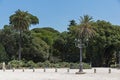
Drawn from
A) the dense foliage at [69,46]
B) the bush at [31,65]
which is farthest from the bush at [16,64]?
the dense foliage at [69,46]

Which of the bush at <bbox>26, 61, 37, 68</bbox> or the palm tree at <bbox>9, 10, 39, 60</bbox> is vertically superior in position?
the palm tree at <bbox>9, 10, 39, 60</bbox>

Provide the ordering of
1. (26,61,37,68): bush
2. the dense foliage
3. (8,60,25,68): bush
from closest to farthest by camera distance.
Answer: (8,60,25,68): bush < (26,61,37,68): bush < the dense foliage

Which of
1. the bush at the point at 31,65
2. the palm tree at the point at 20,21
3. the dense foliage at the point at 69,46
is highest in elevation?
the palm tree at the point at 20,21

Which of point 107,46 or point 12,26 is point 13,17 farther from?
point 107,46

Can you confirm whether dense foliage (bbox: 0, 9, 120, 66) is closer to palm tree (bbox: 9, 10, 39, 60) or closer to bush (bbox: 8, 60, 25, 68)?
palm tree (bbox: 9, 10, 39, 60)

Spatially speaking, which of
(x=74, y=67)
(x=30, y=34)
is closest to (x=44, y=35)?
(x=30, y=34)

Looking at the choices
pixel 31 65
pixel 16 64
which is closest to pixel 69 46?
pixel 31 65

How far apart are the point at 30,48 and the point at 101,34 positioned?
672 inches

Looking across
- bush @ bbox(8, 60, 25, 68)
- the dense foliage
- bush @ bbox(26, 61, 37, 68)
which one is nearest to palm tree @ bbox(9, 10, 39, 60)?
the dense foliage

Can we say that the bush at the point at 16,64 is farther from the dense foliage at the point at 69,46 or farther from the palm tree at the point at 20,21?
the dense foliage at the point at 69,46

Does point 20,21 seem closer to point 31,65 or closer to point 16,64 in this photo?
point 31,65

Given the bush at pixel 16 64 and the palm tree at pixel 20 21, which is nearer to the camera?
the bush at pixel 16 64

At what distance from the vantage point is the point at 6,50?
86.5 m

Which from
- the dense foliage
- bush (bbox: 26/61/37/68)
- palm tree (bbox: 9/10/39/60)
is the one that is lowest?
bush (bbox: 26/61/37/68)
